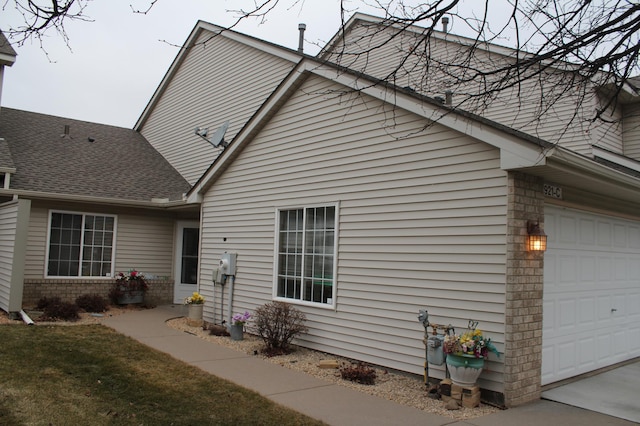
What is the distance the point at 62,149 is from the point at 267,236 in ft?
28.5

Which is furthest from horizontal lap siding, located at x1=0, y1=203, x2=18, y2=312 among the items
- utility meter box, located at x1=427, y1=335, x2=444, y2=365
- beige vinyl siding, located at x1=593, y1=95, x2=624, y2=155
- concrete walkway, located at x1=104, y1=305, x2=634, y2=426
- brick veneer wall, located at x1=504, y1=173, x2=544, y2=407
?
beige vinyl siding, located at x1=593, y1=95, x2=624, y2=155

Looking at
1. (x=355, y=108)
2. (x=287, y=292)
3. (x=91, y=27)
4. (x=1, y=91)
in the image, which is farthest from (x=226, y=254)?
(x=1, y=91)

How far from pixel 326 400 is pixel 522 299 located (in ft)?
8.59

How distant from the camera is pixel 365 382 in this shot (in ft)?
22.8

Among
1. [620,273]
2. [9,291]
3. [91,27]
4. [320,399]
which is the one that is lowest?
[320,399]

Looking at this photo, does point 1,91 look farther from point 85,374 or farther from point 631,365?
point 631,365

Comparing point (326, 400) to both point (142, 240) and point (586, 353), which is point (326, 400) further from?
point (142, 240)

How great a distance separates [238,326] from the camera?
380 inches

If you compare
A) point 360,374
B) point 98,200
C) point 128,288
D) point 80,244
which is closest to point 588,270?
point 360,374

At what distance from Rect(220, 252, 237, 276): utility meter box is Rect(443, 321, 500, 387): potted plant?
5.63m

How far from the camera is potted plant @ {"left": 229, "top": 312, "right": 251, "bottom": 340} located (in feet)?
31.4

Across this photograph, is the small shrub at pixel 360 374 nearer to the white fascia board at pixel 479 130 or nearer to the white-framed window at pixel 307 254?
the white-framed window at pixel 307 254

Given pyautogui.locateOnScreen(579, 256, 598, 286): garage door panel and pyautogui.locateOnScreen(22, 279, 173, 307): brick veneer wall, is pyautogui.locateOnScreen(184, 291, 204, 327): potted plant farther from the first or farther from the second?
pyautogui.locateOnScreen(579, 256, 598, 286): garage door panel

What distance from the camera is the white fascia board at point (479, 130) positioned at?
5919mm
